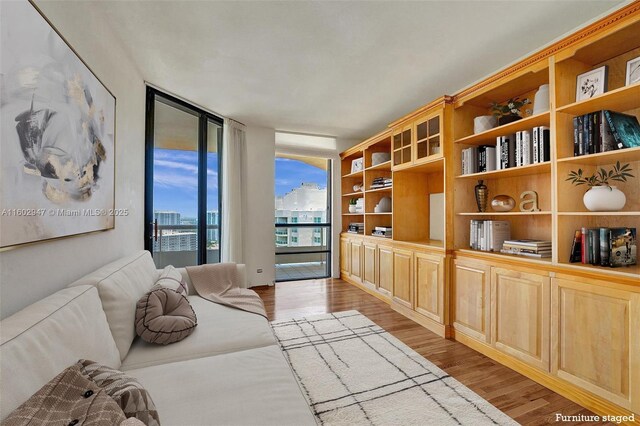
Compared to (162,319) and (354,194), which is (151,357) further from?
(354,194)

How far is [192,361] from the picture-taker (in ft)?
4.69

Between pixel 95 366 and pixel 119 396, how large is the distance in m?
0.20

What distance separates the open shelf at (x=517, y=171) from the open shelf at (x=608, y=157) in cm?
16

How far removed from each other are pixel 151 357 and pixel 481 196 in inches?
115

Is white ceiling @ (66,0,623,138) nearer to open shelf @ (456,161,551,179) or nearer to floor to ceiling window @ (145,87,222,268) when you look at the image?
floor to ceiling window @ (145,87,222,268)

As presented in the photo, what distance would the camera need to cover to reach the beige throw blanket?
2342 mm

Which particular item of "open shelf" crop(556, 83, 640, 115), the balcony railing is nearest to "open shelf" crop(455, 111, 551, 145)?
"open shelf" crop(556, 83, 640, 115)

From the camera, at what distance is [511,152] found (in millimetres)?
2348

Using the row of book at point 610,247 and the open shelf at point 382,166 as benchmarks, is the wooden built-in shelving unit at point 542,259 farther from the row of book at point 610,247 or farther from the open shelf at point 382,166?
the open shelf at point 382,166

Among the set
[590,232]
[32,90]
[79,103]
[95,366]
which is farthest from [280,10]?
[590,232]

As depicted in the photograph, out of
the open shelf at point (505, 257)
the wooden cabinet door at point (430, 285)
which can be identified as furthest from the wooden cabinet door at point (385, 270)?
the open shelf at point (505, 257)

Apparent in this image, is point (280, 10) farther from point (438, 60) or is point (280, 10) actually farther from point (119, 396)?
point (119, 396)

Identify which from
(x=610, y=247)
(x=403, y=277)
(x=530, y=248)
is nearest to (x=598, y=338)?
(x=610, y=247)

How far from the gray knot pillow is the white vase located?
8.74 feet
